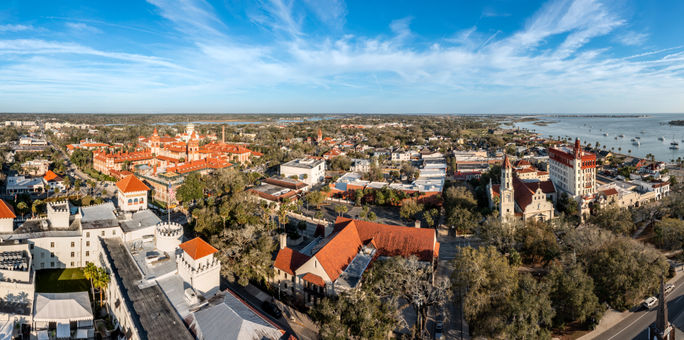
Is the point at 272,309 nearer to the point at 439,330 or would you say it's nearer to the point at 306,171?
the point at 439,330

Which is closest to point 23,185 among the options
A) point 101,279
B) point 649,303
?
point 101,279

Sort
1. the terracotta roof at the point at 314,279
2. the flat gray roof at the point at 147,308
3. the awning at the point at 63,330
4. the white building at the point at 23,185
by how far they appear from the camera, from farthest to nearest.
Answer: the white building at the point at 23,185 < the terracotta roof at the point at 314,279 < the awning at the point at 63,330 < the flat gray roof at the point at 147,308

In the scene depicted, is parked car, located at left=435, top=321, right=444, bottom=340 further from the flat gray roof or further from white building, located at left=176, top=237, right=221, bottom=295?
white building, located at left=176, top=237, right=221, bottom=295

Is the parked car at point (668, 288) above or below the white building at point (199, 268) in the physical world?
below

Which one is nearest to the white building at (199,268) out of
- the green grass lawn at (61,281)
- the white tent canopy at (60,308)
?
the white tent canopy at (60,308)

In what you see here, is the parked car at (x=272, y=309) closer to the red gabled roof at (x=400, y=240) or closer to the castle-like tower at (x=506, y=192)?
the red gabled roof at (x=400, y=240)

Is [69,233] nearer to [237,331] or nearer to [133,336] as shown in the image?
[133,336]
